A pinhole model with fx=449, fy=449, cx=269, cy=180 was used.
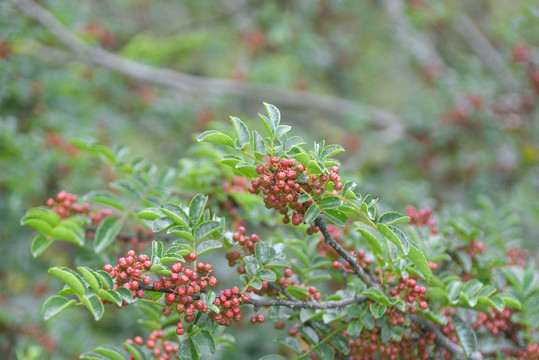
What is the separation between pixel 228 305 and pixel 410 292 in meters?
0.58

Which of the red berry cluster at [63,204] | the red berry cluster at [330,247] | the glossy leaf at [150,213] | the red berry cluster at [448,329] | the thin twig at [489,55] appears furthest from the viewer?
the thin twig at [489,55]

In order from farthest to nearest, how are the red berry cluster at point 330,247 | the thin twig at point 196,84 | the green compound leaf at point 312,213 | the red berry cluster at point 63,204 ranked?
the thin twig at point 196,84
the red berry cluster at point 330,247
the red berry cluster at point 63,204
the green compound leaf at point 312,213

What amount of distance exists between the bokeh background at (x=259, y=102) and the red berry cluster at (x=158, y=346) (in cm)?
106

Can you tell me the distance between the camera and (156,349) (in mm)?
1480

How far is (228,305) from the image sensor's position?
1.19 metres

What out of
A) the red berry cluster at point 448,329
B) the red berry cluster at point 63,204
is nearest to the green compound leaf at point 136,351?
the red berry cluster at point 63,204

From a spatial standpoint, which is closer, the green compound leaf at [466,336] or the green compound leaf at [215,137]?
the green compound leaf at [215,137]

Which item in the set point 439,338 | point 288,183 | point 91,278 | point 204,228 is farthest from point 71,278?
point 439,338

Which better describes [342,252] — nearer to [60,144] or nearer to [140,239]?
[140,239]

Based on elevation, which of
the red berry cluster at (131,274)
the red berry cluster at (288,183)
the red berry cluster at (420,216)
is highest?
the red berry cluster at (288,183)

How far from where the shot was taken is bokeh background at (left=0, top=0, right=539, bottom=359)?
9.79 ft

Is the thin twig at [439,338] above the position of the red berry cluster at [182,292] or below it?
below

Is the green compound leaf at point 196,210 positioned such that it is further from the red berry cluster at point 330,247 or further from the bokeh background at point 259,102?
the bokeh background at point 259,102

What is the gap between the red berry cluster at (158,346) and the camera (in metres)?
1.48
